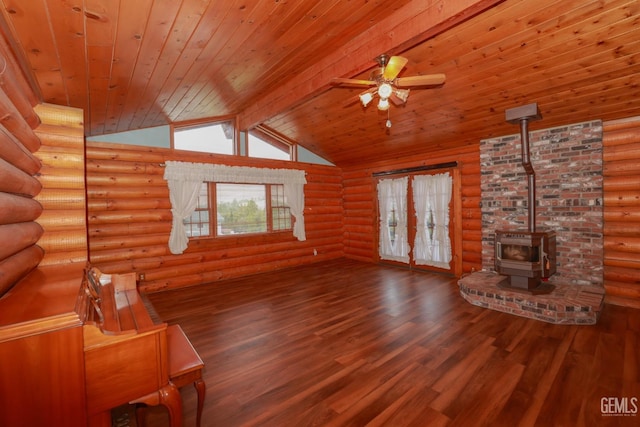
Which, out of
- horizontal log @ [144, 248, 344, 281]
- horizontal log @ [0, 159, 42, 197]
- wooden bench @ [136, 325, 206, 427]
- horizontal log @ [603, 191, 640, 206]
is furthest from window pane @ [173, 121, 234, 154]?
horizontal log @ [603, 191, 640, 206]

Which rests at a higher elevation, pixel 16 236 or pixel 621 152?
pixel 621 152

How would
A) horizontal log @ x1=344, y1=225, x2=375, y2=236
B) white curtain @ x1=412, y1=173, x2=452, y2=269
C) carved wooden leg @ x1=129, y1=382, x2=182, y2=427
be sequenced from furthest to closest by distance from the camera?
horizontal log @ x1=344, y1=225, x2=375, y2=236 < white curtain @ x1=412, y1=173, x2=452, y2=269 < carved wooden leg @ x1=129, y1=382, x2=182, y2=427

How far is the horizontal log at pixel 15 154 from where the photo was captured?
188 centimetres

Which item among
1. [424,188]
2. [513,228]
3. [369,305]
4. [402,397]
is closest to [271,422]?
[402,397]

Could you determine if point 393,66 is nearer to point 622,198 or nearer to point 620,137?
point 620,137

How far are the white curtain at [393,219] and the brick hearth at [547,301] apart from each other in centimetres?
239

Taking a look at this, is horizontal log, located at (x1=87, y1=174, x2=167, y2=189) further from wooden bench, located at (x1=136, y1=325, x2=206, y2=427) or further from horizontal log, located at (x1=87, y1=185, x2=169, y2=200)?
wooden bench, located at (x1=136, y1=325, x2=206, y2=427)

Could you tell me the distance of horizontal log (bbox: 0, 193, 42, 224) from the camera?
185cm

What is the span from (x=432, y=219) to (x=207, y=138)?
5178 millimetres

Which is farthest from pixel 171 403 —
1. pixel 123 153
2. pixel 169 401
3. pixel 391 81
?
pixel 123 153

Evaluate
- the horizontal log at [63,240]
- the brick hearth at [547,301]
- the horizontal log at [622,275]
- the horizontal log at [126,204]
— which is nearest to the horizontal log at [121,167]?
the horizontal log at [126,204]

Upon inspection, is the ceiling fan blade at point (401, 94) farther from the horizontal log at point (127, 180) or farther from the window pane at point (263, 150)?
the horizontal log at point (127, 180)

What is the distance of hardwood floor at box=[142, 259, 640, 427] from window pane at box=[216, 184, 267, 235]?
198 centimetres

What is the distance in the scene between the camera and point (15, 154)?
211 centimetres
